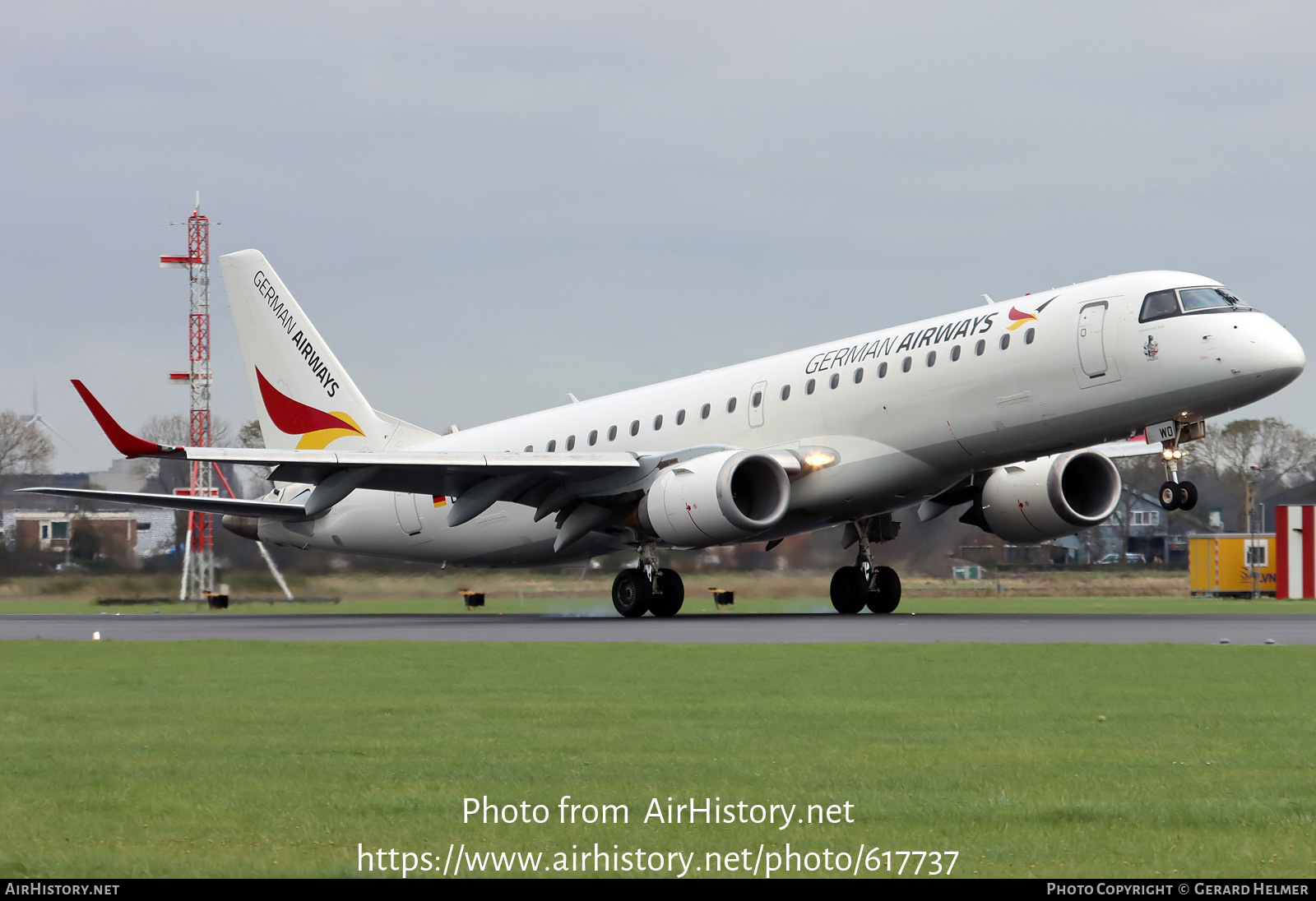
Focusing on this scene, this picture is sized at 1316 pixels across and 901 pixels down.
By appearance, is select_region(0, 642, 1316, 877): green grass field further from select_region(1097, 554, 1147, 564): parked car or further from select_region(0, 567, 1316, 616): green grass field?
select_region(1097, 554, 1147, 564): parked car

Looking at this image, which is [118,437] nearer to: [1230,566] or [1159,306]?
[1159,306]

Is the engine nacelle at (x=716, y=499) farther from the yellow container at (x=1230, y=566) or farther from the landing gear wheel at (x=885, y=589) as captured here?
the yellow container at (x=1230, y=566)

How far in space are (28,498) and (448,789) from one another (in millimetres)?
31954

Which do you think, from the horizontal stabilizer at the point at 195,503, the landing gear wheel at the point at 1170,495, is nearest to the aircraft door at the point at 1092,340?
the landing gear wheel at the point at 1170,495

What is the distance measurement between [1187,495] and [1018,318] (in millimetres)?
3996

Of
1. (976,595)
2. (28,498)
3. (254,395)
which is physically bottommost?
(976,595)

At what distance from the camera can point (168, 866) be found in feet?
18.9

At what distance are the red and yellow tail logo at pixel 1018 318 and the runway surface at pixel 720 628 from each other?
14.8 feet

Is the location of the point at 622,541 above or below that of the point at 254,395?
below

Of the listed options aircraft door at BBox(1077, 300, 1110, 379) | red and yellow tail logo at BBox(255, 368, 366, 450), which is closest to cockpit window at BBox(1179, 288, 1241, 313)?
aircraft door at BBox(1077, 300, 1110, 379)

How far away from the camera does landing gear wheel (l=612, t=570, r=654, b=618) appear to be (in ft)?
94.7

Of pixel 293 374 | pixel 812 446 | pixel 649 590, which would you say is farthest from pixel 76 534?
pixel 812 446

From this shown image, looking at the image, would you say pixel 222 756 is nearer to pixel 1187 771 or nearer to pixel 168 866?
pixel 168 866

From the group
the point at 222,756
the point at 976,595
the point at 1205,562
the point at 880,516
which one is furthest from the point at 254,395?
the point at 222,756
